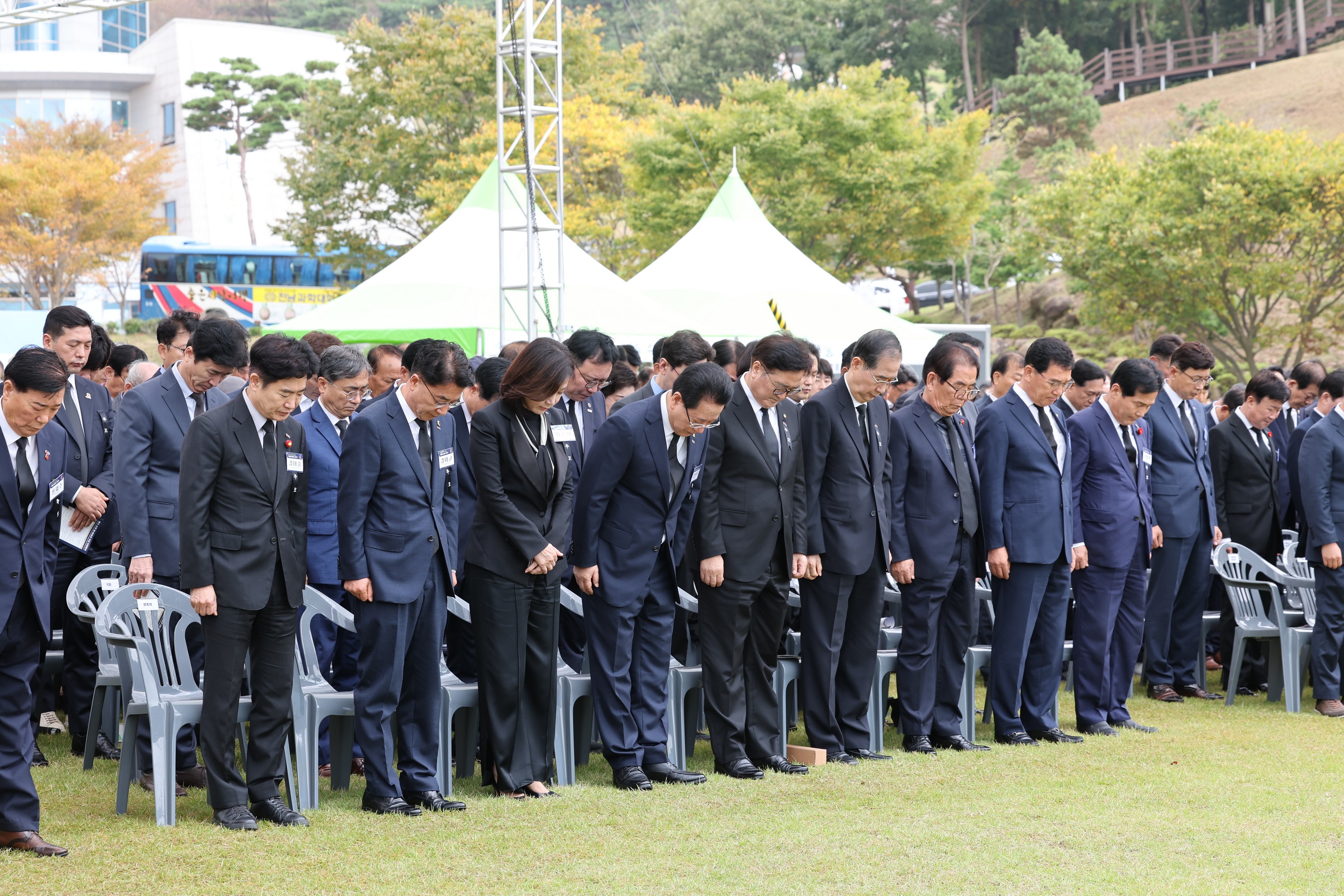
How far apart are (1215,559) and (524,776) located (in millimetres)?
4375

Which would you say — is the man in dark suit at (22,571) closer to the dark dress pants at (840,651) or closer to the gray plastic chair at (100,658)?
the gray plastic chair at (100,658)

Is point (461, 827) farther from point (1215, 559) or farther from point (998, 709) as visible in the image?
point (1215, 559)

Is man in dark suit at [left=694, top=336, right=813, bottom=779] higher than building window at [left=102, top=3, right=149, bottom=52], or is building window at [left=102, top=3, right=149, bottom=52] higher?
building window at [left=102, top=3, right=149, bottom=52]

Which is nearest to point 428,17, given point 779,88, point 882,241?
point 779,88

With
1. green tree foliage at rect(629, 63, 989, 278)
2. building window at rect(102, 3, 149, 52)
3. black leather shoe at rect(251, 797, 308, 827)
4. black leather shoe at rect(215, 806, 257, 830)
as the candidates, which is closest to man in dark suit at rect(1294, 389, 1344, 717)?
black leather shoe at rect(251, 797, 308, 827)

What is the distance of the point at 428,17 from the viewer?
1066 inches

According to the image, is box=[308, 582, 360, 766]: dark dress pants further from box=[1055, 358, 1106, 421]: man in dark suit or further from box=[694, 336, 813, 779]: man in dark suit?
box=[1055, 358, 1106, 421]: man in dark suit

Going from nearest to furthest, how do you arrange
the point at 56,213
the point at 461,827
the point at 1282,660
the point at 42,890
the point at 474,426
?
the point at 42,890, the point at 461,827, the point at 474,426, the point at 1282,660, the point at 56,213

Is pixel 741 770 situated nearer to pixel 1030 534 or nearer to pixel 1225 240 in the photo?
pixel 1030 534

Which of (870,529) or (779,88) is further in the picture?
(779,88)

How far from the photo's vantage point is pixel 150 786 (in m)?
4.95

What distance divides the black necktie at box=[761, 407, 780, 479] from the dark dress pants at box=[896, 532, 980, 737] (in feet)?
3.18

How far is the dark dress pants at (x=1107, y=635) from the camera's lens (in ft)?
21.1

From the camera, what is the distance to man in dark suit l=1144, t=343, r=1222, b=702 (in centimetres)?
704
